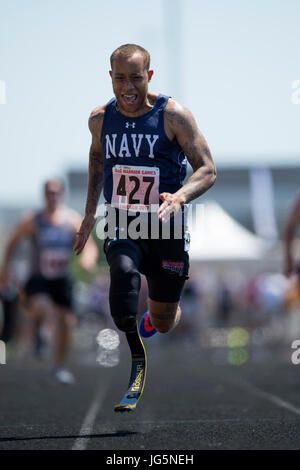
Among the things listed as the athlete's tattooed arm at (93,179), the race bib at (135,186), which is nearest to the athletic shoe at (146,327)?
the athlete's tattooed arm at (93,179)

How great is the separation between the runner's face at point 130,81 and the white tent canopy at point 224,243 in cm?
1831

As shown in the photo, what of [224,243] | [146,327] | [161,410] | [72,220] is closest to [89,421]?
[146,327]

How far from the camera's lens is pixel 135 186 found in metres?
5.62

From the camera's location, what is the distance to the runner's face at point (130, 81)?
541 centimetres

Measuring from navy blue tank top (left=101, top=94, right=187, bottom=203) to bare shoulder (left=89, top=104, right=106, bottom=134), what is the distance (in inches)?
2.1

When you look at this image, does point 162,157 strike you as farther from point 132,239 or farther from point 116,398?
point 116,398

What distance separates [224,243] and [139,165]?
18.6 m

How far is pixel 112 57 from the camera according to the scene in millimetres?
5484

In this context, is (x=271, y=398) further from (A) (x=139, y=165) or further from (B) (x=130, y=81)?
(B) (x=130, y=81)

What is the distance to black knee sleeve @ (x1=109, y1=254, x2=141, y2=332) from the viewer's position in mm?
5379

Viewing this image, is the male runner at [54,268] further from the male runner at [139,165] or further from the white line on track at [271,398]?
the male runner at [139,165]

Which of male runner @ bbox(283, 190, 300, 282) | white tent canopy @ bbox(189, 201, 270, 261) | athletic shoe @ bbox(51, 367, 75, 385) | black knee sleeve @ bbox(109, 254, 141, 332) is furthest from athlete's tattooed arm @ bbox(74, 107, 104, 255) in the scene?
white tent canopy @ bbox(189, 201, 270, 261)

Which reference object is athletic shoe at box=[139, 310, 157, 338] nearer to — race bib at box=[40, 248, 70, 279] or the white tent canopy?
race bib at box=[40, 248, 70, 279]

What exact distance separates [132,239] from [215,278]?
1911 cm
